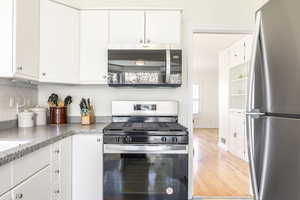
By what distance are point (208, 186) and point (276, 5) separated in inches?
101

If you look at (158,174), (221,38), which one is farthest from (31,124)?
(221,38)

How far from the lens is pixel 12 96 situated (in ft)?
7.27

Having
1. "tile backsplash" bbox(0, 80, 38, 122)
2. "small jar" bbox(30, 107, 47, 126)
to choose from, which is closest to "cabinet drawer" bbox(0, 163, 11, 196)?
"tile backsplash" bbox(0, 80, 38, 122)

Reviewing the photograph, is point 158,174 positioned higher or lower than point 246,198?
higher

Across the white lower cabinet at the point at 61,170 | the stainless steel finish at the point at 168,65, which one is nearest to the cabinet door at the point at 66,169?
the white lower cabinet at the point at 61,170

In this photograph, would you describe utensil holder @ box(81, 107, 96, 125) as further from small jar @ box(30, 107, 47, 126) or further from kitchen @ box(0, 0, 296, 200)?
small jar @ box(30, 107, 47, 126)

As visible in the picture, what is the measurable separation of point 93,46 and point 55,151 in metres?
1.18

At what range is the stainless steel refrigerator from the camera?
34.7 inches

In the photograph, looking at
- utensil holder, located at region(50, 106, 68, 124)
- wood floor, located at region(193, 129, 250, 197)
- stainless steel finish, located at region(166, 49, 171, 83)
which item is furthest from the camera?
wood floor, located at region(193, 129, 250, 197)

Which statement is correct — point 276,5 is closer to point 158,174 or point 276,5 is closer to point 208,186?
point 158,174

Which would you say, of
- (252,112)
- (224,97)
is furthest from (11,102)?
(224,97)

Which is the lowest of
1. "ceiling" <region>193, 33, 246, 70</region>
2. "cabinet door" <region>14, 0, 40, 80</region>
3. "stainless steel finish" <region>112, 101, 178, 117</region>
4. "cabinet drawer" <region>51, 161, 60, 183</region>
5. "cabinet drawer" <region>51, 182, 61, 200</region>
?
"cabinet drawer" <region>51, 182, 61, 200</region>

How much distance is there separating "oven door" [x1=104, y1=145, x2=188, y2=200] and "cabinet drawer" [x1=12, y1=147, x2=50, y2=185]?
21.5 inches

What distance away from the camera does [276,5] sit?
3.22 ft
